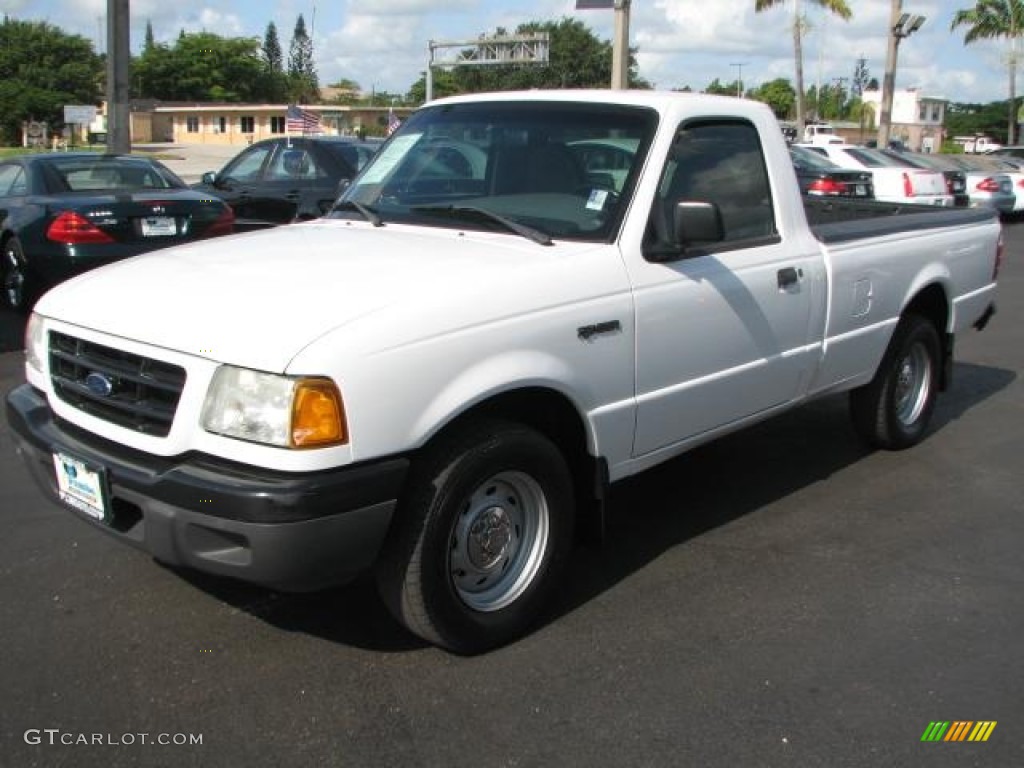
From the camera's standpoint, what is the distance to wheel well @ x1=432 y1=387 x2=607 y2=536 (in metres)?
3.42

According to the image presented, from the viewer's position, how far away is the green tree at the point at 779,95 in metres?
96.0

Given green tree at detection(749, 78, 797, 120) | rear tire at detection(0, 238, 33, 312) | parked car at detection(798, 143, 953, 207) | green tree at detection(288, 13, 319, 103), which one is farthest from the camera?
green tree at detection(288, 13, 319, 103)

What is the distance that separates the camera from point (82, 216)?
8430 mm

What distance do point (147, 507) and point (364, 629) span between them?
37.7 inches

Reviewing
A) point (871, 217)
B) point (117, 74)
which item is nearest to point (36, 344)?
point (871, 217)

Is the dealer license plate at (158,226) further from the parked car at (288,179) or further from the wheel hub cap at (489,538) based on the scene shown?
the wheel hub cap at (489,538)

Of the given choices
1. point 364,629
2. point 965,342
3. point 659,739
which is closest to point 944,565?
point 659,739

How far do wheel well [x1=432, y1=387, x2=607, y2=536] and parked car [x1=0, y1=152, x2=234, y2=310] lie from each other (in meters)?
→ 5.99

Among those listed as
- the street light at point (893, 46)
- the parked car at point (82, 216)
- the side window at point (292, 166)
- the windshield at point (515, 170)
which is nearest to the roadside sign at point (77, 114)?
the street light at point (893, 46)

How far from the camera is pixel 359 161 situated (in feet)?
37.4

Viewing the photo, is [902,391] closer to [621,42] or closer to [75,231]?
[75,231]

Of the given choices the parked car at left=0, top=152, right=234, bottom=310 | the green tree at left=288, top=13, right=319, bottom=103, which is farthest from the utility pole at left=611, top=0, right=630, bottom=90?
the green tree at left=288, top=13, right=319, bottom=103

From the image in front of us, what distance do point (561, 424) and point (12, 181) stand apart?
771 centimetres

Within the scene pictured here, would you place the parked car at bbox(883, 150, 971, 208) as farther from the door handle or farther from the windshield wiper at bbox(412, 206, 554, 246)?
the windshield wiper at bbox(412, 206, 554, 246)
